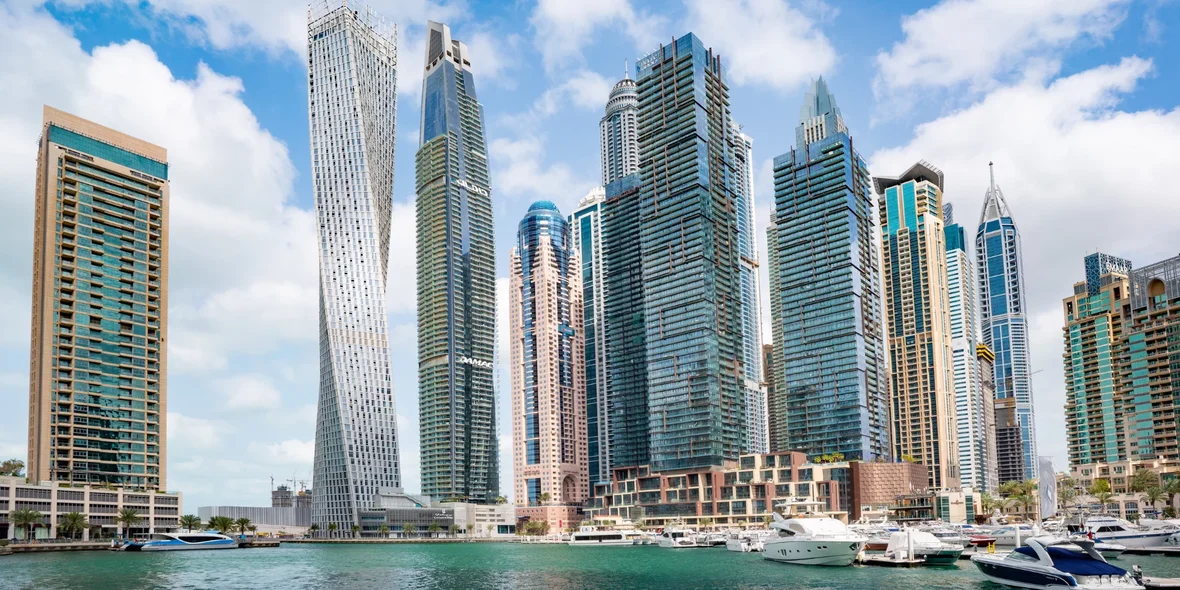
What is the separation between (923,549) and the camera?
124 m

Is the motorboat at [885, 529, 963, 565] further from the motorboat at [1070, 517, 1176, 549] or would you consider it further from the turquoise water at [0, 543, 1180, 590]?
the motorboat at [1070, 517, 1176, 549]

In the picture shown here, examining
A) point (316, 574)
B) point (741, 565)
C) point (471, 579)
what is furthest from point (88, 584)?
point (741, 565)

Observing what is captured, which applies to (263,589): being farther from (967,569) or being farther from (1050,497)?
(1050,497)

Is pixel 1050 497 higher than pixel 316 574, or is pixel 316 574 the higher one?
pixel 1050 497

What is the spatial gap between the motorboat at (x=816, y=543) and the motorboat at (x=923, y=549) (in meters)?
4.17

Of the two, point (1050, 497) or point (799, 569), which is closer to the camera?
point (1050, 497)

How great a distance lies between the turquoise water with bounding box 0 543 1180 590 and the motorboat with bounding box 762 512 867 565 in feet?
6.20

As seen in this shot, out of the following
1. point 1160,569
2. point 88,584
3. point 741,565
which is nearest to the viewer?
point 1160,569

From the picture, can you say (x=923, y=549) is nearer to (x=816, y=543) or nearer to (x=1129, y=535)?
(x=816, y=543)

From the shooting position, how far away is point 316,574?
134375 millimetres

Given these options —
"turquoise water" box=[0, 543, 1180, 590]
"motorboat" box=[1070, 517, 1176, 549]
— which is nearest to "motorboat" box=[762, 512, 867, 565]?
"turquoise water" box=[0, 543, 1180, 590]

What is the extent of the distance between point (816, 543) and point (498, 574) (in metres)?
40.5

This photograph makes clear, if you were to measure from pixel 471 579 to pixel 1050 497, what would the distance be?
6650 centimetres

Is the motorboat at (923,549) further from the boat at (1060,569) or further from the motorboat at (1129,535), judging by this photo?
the boat at (1060,569)
